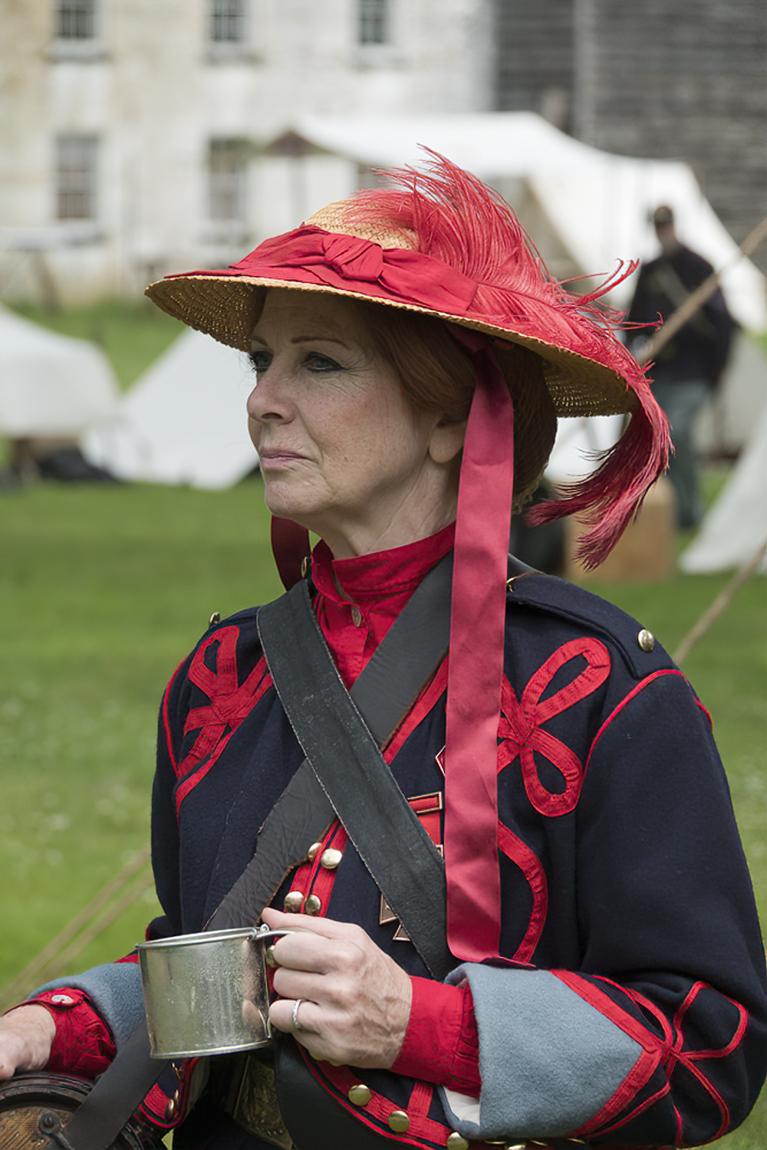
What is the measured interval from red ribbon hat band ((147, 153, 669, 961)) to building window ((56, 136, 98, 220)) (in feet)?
73.7

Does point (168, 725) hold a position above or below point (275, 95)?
above

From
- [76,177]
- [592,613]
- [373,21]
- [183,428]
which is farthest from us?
[373,21]

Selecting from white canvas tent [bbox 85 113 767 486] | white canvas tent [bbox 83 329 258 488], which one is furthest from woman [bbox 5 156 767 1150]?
white canvas tent [bbox 83 329 258 488]

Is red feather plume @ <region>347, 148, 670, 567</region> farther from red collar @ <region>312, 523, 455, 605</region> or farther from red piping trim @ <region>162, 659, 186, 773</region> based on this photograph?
red piping trim @ <region>162, 659, 186, 773</region>

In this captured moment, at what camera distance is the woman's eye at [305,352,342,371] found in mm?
2094

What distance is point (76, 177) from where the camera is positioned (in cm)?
2462

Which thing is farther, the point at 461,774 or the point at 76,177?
the point at 76,177

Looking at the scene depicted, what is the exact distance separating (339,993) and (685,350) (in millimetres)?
10907

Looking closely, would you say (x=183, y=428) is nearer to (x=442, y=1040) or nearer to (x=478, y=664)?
(x=478, y=664)

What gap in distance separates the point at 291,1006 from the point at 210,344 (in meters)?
13.9

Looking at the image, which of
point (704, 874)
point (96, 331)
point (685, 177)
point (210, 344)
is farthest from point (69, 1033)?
point (96, 331)

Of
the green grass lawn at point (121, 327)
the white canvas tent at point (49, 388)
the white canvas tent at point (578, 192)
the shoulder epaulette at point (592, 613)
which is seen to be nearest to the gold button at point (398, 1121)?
the shoulder epaulette at point (592, 613)

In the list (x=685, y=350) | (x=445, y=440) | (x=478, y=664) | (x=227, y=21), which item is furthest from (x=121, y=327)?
(x=478, y=664)

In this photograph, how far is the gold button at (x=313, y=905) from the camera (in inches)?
77.3
